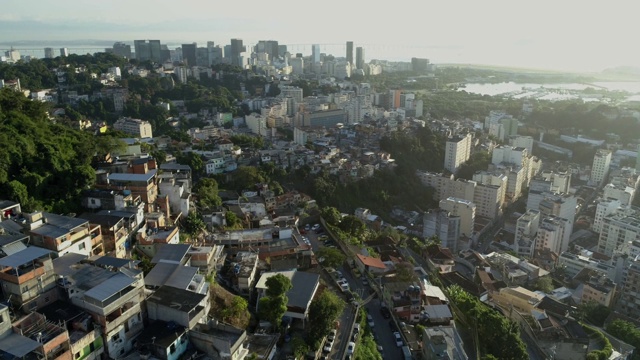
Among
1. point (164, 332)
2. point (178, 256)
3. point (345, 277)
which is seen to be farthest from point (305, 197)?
point (164, 332)

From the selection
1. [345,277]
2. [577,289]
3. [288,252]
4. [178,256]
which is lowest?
[577,289]

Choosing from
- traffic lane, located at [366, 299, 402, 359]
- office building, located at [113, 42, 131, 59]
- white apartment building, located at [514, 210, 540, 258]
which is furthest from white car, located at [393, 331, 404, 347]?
office building, located at [113, 42, 131, 59]

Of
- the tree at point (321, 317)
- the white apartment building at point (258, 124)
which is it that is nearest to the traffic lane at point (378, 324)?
the tree at point (321, 317)

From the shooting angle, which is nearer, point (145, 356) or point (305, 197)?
point (145, 356)

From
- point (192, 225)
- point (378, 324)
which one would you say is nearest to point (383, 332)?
point (378, 324)

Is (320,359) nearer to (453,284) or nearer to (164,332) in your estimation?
(164,332)

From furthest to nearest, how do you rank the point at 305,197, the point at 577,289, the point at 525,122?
the point at 525,122
the point at 305,197
the point at 577,289

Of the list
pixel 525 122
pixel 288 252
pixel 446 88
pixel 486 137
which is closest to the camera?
pixel 288 252
